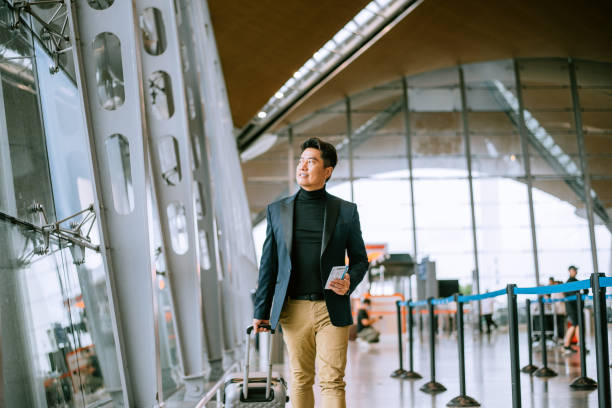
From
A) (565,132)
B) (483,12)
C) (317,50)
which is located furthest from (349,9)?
(565,132)

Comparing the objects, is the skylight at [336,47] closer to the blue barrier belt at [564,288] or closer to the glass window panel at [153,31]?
the glass window panel at [153,31]

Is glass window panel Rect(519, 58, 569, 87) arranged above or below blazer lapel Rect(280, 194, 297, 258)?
above

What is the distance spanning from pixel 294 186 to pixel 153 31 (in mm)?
15806

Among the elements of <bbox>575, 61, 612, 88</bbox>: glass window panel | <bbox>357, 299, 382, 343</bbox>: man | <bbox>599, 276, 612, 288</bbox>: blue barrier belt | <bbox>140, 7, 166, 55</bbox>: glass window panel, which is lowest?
<bbox>357, 299, 382, 343</bbox>: man

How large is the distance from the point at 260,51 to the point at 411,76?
8.51 m

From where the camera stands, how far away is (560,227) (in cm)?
2262

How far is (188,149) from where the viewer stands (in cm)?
725

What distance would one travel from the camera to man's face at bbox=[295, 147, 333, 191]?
364 centimetres

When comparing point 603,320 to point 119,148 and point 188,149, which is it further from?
point 119,148

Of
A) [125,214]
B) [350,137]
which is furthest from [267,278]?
[350,137]

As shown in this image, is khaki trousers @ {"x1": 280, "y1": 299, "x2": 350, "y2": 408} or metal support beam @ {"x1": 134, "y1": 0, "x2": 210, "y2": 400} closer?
khaki trousers @ {"x1": 280, "y1": 299, "x2": 350, "y2": 408}

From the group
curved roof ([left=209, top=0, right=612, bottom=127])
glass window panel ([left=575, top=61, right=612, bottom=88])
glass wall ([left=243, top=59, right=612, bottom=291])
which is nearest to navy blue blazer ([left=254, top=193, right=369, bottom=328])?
curved roof ([left=209, top=0, right=612, bottom=127])

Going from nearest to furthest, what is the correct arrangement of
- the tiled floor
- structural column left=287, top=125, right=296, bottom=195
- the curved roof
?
the tiled floor → the curved roof → structural column left=287, top=125, right=296, bottom=195

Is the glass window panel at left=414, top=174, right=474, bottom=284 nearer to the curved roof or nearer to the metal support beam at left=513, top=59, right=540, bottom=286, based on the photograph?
the metal support beam at left=513, top=59, right=540, bottom=286
